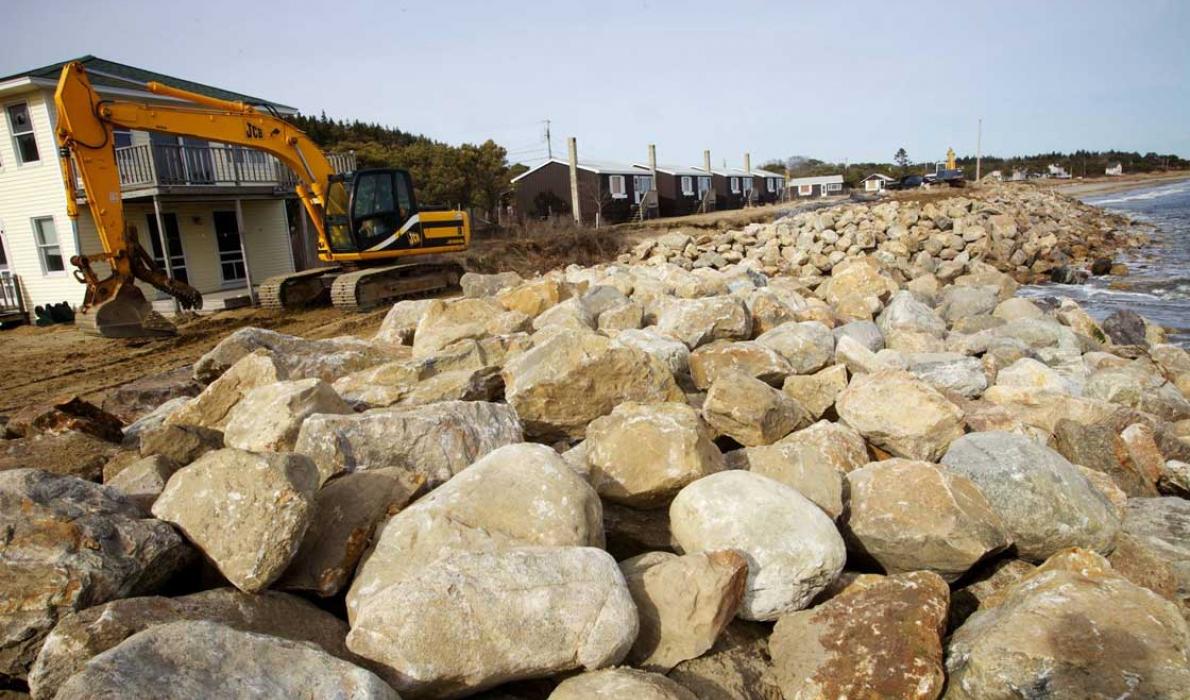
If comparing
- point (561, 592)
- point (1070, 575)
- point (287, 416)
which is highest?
point (287, 416)

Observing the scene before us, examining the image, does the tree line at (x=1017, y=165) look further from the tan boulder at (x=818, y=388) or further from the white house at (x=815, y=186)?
the tan boulder at (x=818, y=388)

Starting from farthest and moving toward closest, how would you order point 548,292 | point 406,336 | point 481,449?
point 548,292 → point 406,336 → point 481,449

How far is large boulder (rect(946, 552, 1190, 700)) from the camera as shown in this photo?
2.34 meters

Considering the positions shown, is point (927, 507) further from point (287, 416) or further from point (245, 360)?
point (245, 360)

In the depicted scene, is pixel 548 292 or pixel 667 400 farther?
pixel 548 292

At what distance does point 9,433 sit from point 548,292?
4571mm

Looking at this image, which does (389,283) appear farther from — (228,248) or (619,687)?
(619,687)

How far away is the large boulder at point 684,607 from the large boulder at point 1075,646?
2.80 ft

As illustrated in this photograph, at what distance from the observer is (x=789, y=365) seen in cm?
521

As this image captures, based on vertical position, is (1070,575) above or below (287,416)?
below

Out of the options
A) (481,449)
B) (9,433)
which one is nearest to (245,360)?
(9,433)

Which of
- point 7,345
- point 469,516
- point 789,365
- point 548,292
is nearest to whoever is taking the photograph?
point 469,516

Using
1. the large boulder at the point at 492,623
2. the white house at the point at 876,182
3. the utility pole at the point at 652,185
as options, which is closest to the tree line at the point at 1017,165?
the white house at the point at 876,182

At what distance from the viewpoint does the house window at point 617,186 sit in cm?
3088
